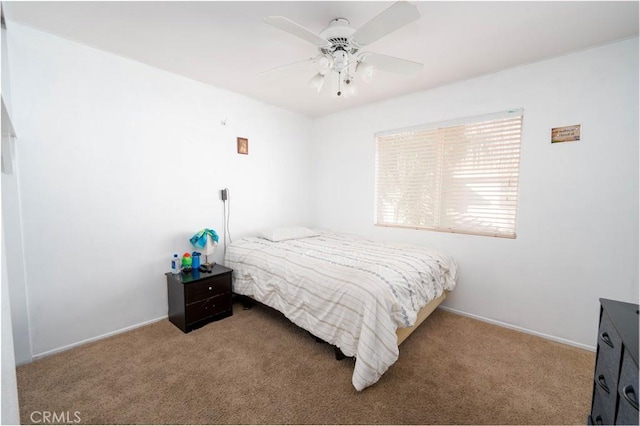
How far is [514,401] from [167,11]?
11.0ft

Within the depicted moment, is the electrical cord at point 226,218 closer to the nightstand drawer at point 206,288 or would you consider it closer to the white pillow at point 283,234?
the white pillow at point 283,234

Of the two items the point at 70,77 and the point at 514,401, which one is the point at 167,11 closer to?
the point at 70,77

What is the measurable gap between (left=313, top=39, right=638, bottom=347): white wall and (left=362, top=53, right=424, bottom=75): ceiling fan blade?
1.22 metres

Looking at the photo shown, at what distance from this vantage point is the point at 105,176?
2.28m

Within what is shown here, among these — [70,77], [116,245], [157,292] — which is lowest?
[157,292]

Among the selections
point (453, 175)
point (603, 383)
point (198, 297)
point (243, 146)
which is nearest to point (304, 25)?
point (243, 146)

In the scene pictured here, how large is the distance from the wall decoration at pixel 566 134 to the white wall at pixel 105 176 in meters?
3.18

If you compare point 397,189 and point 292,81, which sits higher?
point 292,81

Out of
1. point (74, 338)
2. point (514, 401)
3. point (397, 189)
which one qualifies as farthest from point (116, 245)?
point (514, 401)

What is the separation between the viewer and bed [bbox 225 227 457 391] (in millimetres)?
1689

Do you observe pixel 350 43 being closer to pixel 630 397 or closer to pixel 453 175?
pixel 453 175

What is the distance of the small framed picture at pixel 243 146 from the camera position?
323 cm

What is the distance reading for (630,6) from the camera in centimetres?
165

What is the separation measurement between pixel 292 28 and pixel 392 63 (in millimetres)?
743
